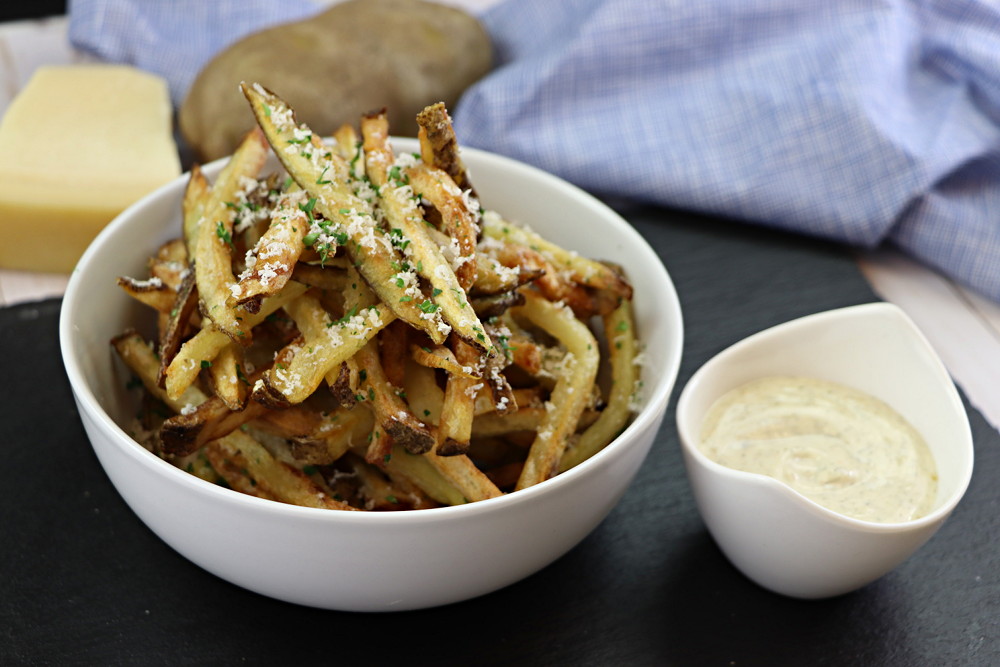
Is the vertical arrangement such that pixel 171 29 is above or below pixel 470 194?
below

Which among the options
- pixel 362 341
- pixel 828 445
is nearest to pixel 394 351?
pixel 362 341

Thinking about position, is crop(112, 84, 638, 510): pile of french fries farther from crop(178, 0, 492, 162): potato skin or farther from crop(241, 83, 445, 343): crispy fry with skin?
crop(178, 0, 492, 162): potato skin

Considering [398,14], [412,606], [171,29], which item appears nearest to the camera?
[412,606]

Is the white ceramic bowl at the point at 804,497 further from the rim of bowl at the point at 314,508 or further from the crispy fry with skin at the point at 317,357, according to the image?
the crispy fry with skin at the point at 317,357

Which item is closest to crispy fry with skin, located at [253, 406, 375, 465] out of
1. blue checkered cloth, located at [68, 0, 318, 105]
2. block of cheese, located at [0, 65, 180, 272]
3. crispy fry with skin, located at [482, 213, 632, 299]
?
crispy fry with skin, located at [482, 213, 632, 299]

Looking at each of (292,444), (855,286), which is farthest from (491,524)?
(855,286)

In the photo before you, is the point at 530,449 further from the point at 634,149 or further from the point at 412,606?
the point at 634,149

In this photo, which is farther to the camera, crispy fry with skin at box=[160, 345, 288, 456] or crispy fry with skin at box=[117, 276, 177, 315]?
crispy fry with skin at box=[117, 276, 177, 315]

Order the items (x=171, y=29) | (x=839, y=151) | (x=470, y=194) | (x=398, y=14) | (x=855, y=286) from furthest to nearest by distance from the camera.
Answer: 1. (x=171, y=29)
2. (x=398, y=14)
3. (x=839, y=151)
4. (x=855, y=286)
5. (x=470, y=194)
